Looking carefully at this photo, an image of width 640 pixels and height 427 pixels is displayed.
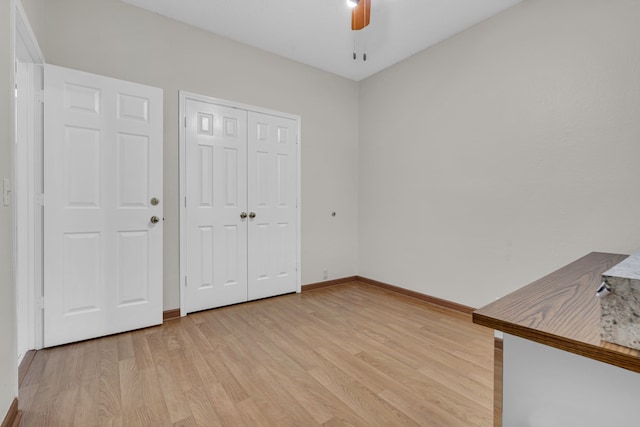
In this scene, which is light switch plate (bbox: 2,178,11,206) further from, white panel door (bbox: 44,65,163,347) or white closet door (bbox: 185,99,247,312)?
white closet door (bbox: 185,99,247,312)

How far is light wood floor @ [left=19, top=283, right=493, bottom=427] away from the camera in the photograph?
5.07ft

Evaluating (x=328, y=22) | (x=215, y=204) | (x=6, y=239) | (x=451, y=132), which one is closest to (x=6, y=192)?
(x=6, y=239)

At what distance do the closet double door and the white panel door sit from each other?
364 mm

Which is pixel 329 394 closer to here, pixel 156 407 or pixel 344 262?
pixel 156 407

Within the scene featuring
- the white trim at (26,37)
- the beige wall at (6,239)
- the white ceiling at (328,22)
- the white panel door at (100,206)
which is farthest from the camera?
the white ceiling at (328,22)

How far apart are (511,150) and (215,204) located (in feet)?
9.43

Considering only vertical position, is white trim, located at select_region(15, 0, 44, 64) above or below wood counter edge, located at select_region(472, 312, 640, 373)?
above

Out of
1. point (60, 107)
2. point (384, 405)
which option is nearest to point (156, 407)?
point (384, 405)

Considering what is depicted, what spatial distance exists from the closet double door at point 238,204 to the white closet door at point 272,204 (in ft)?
0.04

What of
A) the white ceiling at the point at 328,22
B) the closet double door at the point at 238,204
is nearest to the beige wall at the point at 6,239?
the closet double door at the point at 238,204

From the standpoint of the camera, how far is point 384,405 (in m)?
1.61

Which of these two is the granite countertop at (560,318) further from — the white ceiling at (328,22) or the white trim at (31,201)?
the white trim at (31,201)

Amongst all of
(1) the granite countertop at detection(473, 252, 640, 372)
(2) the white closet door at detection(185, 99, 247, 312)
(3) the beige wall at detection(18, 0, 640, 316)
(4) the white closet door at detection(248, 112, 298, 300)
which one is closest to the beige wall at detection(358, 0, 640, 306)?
(3) the beige wall at detection(18, 0, 640, 316)

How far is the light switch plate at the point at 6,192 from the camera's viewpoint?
141 centimetres
